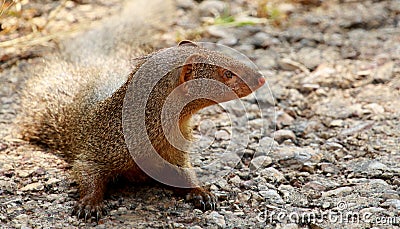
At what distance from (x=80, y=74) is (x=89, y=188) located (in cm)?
90

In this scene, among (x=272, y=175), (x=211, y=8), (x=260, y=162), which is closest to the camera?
(x=272, y=175)

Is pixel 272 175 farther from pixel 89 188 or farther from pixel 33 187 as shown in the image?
pixel 33 187

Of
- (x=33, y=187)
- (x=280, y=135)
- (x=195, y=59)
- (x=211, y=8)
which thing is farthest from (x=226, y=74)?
(x=211, y=8)

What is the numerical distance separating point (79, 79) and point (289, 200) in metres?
1.30

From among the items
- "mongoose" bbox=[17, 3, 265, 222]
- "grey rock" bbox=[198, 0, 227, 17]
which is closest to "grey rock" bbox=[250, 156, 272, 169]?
"mongoose" bbox=[17, 3, 265, 222]

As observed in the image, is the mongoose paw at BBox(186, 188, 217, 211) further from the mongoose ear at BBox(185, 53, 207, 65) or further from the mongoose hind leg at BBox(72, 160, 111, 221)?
the mongoose ear at BBox(185, 53, 207, 65)

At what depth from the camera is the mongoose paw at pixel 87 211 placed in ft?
7.79

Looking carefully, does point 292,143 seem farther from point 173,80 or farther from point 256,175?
point 173,80

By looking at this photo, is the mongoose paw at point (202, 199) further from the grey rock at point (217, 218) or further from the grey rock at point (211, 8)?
A: the grey rock at point (211, 8)

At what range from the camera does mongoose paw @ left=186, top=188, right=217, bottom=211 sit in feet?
8.28

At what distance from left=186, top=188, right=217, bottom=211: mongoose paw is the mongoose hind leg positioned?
0.37 m

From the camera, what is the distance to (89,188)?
2518mm

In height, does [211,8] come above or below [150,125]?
above

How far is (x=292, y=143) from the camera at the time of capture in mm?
3102
